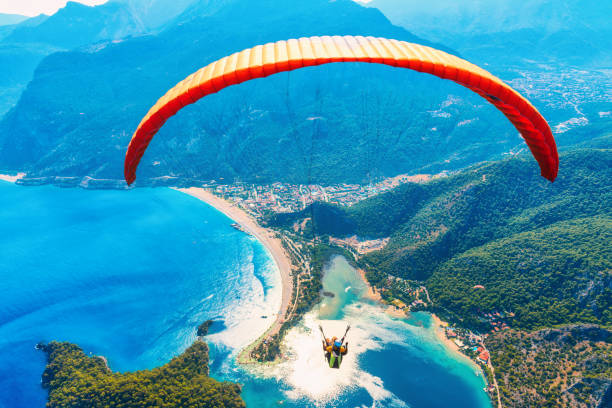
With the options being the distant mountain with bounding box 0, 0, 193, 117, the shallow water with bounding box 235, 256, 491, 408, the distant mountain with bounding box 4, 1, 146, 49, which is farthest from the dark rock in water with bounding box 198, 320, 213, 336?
the distant mountain with bounding box 4, 1, 146, 49

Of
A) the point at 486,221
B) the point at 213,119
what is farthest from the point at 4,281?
the point at 486,221

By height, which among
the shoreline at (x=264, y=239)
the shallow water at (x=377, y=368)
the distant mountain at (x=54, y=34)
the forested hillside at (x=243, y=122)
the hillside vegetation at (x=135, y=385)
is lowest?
the shallow water at (x=377, y=368)

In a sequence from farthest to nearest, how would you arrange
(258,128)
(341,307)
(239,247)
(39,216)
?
(258,128) < (39,216) < (239,247) < (341,307)

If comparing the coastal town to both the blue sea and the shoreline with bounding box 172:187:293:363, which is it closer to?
the shoreline with bounding box 172:187:293:363

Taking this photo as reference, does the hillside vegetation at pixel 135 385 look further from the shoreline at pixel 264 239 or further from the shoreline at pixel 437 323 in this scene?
the shoreline at pixel 437 323

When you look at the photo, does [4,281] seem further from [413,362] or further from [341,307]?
[413,362]

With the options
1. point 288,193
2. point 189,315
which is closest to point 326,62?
point 189,315

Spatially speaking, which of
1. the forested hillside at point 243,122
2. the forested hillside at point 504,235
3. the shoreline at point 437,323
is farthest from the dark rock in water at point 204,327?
the forested hillside at point 243,122
